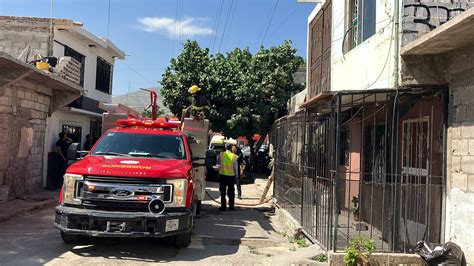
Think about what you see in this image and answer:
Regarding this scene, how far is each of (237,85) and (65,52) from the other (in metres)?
8.23

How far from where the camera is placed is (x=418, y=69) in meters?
6.46

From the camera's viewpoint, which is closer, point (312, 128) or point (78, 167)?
point (78, 167)

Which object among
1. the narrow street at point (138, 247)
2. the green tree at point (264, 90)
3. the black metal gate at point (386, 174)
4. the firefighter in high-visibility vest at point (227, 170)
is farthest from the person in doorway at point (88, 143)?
the black metal gate at point (386, 174)

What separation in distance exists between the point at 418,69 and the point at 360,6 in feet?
9.13

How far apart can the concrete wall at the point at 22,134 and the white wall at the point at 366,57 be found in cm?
806

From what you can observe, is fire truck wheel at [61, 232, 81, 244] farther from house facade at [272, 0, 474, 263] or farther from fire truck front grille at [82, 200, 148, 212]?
house facade at [272, 0, 474, 263]

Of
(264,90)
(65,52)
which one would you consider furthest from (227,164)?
(264,90)

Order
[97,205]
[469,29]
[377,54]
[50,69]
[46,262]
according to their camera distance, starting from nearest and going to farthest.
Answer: [469,29]
[46,262]
[97,205]
[377,54]
[50,69]

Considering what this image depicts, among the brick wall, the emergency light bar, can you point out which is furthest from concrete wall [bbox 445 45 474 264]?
the emergency light bar

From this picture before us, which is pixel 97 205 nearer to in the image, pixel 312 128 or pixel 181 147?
pixel 181 147

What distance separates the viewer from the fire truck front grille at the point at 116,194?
22.0 feet

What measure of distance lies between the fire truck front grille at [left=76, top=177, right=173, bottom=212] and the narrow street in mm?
757

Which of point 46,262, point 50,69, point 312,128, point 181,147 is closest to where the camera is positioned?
point 46,262

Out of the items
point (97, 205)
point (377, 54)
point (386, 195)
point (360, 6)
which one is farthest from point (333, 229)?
point (360, 6)
